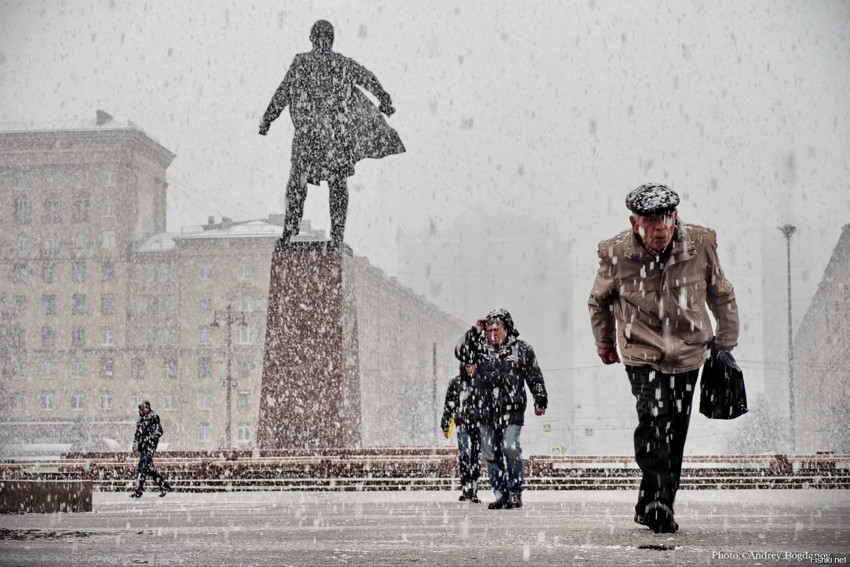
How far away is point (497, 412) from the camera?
9273mm

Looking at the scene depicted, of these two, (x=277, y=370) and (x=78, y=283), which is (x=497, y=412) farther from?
(x=78, y=283)

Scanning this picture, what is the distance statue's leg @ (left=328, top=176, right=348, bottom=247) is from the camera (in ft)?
55.0

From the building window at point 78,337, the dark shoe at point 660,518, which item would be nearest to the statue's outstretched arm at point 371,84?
the dark shoe at point 660,518

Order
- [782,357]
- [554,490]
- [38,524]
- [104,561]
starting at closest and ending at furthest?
[104,561] → [38,524] → [554,490] → [782,357]

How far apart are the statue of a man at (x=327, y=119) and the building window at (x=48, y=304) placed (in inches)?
2580

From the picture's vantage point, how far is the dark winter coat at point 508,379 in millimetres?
9262

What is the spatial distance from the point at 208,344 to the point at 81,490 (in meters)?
66.2

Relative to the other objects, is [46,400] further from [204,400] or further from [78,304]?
[204,400]

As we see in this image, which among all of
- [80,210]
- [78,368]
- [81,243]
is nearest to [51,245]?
[81,243]

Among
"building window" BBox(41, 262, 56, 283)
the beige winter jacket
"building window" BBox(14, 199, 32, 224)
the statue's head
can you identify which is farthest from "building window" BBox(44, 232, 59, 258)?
the beige winter jacket

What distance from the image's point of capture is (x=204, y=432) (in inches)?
2854

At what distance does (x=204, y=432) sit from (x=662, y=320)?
225 ft

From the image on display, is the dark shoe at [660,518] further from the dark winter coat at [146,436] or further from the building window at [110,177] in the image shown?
the building window at [110,177]

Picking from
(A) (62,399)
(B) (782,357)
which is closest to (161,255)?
(A) (62,399)
